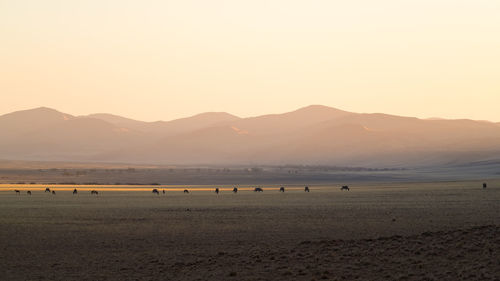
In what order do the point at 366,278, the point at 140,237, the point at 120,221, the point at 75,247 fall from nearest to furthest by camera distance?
the point at 366,278, the point at 75,247, the point at 140,237, the point at 120,221

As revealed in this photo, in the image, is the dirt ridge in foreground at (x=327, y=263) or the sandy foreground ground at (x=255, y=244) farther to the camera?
the sandy foreground ground at (x=255, y=244)

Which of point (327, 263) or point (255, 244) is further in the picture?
point (255, 244)

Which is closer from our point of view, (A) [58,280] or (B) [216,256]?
(A) [58,280]

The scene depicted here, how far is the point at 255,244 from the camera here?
83.3 ft

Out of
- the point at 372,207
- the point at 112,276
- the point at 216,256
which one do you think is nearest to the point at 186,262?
the point at 216,256

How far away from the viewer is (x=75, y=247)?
25359mm

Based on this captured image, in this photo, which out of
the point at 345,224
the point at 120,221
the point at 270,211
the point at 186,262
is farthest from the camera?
the point at 270,211

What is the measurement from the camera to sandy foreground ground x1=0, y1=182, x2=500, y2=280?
1988 centimetres

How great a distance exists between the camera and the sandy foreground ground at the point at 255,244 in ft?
65.2

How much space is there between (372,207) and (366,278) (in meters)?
23.5

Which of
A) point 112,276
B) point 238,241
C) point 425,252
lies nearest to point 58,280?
point 112,276

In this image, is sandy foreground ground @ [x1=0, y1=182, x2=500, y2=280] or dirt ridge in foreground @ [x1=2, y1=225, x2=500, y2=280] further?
sandy foreground ground @ [x1=0, y1=182, x2=500, y2=280]

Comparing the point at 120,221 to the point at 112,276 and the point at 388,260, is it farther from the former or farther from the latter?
the point at 388,260

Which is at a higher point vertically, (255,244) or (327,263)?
(255,244)
